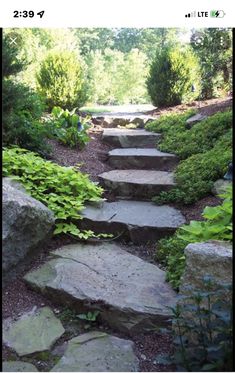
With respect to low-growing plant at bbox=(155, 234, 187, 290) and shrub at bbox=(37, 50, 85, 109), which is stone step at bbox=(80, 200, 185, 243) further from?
shrub at bbox=(37, 50, 85, 109)

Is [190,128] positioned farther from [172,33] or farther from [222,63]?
[172,33]

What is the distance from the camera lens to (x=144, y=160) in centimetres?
543

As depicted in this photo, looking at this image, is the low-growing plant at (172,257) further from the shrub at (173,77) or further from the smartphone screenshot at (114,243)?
the shrub at (173,77)

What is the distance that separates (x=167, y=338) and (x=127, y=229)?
4.24 ft

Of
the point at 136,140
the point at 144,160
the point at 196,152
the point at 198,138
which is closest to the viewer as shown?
the point at 196,152

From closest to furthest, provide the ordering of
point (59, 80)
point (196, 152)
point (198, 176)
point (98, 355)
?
point (98, 355)
point (198, 176)
point (196, 152)
point (59, 80)

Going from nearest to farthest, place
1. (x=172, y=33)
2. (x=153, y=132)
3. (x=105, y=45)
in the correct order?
(x=153, y=132) → (x=172, y=33) → (x=105, y=45)

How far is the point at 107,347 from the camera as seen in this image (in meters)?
2.30

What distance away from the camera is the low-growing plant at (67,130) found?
5.72 metres

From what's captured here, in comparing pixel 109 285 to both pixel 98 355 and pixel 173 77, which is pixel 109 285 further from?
pixel 173 77

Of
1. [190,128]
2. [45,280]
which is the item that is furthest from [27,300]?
[190,128]

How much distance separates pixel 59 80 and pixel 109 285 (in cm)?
623

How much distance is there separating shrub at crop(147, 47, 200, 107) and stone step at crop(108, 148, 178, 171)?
14.6ft

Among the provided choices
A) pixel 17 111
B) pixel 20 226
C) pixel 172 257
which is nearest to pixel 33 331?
pixel 20 226
